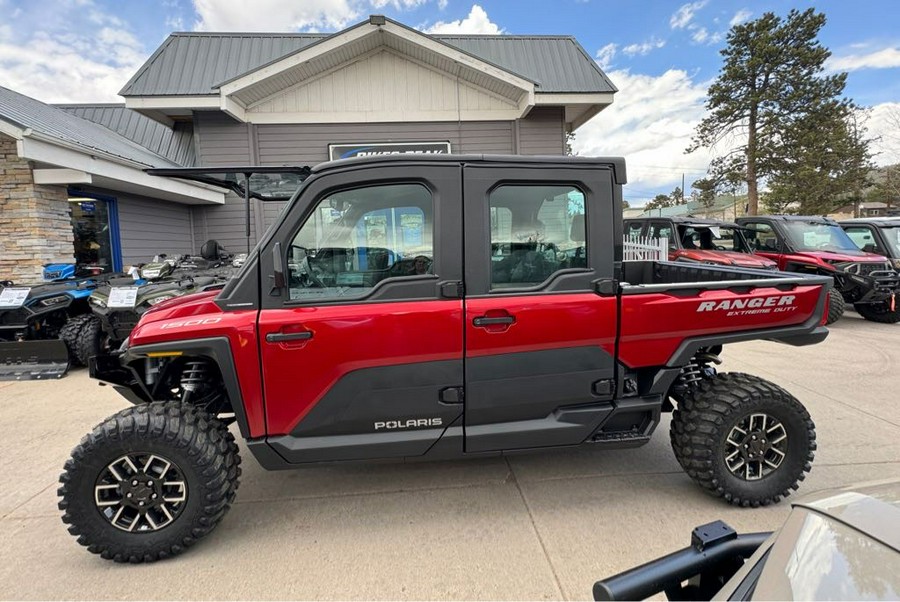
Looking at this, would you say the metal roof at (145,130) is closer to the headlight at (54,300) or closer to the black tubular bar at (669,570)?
the headlight at (54,300)

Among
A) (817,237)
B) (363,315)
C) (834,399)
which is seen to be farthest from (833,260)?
(363,315)

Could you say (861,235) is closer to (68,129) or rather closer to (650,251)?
(650,251)

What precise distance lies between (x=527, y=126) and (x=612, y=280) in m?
8.69

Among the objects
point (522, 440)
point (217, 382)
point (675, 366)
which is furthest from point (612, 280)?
point (217, 382)

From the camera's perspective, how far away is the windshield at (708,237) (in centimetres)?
984

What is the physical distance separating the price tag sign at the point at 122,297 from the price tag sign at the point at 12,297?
136cm

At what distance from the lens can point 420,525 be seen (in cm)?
275

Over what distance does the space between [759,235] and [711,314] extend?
9.07 meters

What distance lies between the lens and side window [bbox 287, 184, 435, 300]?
99.9 inches

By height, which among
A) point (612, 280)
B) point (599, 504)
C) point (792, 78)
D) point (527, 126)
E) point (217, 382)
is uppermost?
point (792, 78)

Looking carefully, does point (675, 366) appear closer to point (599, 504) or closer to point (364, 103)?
point (599, 504)

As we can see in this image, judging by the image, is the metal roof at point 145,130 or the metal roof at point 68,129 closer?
the metal roof at point 68,129

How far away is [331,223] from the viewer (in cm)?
255

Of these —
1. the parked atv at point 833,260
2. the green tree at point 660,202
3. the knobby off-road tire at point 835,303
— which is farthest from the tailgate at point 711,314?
the green tree at point 660,202
